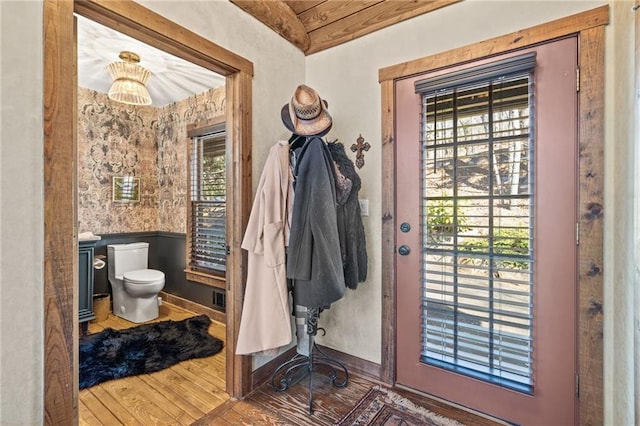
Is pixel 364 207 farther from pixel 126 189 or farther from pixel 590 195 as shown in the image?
pixel 126 189

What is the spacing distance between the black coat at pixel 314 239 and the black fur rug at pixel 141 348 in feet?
4.67

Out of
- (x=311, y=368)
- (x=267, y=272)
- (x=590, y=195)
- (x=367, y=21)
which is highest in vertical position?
(x=367, y=21)

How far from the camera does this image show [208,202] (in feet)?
11.0

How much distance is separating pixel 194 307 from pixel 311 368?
211 cm

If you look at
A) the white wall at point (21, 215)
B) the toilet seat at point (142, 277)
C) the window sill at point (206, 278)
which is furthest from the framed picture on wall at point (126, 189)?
the white wall at point (21, 215)

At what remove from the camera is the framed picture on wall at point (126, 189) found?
11.6 ft

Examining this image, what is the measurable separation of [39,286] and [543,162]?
7.65 ft

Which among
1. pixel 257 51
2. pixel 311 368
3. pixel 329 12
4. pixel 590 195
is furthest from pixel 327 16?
pixel 311 368

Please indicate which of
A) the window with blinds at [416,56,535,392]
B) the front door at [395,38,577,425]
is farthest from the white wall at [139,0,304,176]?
the window with blinds at [416,56,535,392]

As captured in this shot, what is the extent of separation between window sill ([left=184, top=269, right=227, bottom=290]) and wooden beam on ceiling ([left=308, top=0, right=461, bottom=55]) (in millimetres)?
2347

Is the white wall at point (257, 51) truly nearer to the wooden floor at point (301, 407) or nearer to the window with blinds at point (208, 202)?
the window with blinds at point (208, 202)

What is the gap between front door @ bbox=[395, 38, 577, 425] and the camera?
4.93 feet

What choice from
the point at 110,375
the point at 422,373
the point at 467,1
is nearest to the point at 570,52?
the point at 467,1

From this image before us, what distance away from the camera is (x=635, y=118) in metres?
1.20
